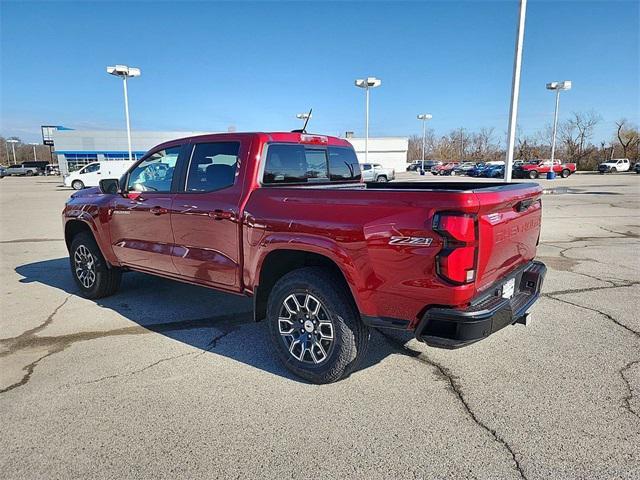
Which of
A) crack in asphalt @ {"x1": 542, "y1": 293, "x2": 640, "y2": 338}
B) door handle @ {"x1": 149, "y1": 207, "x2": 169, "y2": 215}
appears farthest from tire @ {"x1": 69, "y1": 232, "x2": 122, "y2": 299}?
crack in asphalt @ {"x1": 542, "y1": 293, "x2": 640, "y2": 338}

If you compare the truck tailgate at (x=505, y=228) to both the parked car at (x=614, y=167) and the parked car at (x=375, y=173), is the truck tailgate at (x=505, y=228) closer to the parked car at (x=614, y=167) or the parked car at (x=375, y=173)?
the parked car at (x=375, y=173)

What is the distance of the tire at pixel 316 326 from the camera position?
3.20 meters

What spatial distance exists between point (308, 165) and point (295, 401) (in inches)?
92.3

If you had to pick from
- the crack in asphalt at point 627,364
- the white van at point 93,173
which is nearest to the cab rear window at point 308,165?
the crack in asphalt at point 627,364

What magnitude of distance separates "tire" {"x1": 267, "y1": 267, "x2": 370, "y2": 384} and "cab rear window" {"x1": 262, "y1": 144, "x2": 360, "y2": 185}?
1.08 m

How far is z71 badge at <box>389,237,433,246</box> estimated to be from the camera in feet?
8.76

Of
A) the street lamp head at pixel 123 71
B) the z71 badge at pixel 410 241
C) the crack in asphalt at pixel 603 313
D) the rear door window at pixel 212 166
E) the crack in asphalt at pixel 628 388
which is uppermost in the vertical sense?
the street lamp head at pixel 123 71

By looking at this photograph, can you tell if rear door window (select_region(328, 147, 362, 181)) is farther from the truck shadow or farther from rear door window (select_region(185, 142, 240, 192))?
the truck shadow

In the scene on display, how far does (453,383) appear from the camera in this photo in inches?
134

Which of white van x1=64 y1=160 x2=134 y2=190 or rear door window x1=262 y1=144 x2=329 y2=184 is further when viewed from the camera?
white van x1=64 y1=160 x2=134 y2=190

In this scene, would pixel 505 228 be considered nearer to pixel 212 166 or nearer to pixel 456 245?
pixel 456 245

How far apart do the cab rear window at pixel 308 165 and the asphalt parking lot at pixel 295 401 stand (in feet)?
5.41

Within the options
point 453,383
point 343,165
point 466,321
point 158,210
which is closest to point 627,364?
point 453,383

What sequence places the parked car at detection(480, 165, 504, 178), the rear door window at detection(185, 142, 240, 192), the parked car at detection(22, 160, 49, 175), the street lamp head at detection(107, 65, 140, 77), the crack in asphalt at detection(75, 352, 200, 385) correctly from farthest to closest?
1. the parked car at detection(22, 160, 49, 175)
2. the parked car at detection(480, 165, 504, 178)
3. the street lamp head at detection(107, 65, 140, 77)
4. the rear door window at detection(185, 142, 240, 192)
5. the crack in asphalt at detection(75, 352, 200, 385)
